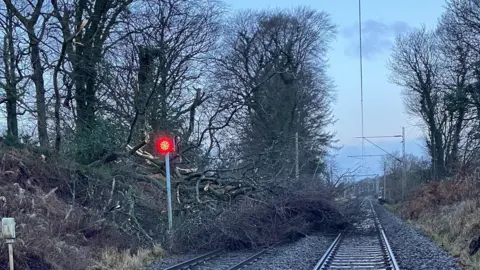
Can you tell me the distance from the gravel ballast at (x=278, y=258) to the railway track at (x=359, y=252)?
1.31ft

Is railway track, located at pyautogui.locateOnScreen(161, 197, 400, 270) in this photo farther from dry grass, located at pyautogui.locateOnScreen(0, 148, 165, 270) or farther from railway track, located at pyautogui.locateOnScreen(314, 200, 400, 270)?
dry grass, located at pyautogui.locateOnScreen(0, 148, 165, 270)

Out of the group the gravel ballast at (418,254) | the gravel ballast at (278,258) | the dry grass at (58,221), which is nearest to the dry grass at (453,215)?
the gravel ballast at (418,254)

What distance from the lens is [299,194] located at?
75.0ft

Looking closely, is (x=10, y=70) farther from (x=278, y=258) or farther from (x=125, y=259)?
(x=278, y=258)

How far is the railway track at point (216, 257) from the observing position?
570 inches

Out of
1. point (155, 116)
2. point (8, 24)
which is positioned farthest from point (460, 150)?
point (8, 24)

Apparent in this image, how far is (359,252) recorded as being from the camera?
17.6 metres

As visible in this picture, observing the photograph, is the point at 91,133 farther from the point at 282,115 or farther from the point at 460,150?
the point at 460,150

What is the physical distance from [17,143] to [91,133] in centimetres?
305

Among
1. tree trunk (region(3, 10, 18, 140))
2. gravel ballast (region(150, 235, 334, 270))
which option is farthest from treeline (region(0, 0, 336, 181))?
gravel ballast (region(150, 235, 334, 270))

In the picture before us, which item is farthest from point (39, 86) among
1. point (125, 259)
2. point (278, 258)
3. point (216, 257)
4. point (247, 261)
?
point (278, 258)

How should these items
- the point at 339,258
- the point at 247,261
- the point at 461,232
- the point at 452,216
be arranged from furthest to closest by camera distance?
the point at 452,216 → the point at 461,232 → the point at 339,258 → the point at 247,261

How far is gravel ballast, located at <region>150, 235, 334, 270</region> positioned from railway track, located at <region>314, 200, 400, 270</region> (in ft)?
1.31

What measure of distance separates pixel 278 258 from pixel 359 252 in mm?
2778
